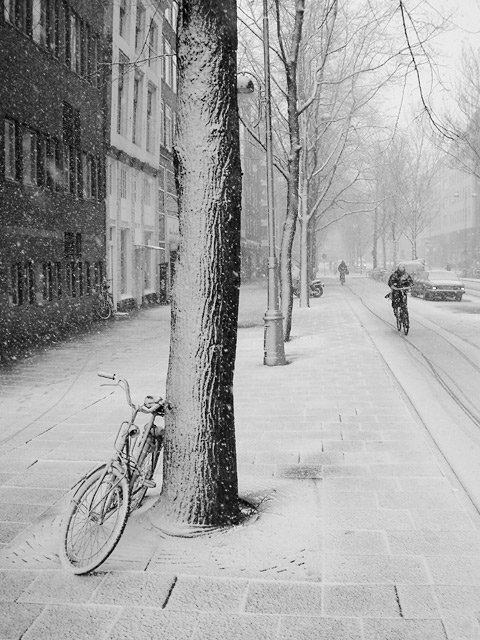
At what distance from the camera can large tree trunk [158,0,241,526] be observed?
5.12 metres

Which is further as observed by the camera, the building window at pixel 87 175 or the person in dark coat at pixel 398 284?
the building window at pixel 87 175

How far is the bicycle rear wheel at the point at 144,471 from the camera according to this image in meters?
4.95

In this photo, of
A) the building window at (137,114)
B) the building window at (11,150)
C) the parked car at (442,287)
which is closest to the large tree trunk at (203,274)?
the building window at (11,150)

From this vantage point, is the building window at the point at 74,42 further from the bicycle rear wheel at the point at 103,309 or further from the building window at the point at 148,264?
the building window at the point at 148,264

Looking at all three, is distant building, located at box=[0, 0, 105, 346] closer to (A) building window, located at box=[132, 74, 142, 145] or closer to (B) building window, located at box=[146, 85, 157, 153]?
(A) building window, located at box=[132, 74, 142, 145]

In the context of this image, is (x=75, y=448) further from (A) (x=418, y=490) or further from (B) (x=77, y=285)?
(B) (x=77, y=285)

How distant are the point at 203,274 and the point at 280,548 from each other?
181 centimetres

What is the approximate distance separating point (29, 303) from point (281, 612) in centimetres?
1623

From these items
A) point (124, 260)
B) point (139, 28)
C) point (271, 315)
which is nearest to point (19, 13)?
point (271, 315)

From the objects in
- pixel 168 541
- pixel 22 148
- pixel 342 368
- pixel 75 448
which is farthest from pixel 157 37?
pixel 168 541

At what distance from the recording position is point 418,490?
6.05 metres

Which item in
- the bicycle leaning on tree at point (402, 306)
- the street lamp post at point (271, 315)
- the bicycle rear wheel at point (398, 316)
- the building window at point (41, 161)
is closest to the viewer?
the street lamp post at point (271, 315)

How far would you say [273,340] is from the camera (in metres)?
13.8

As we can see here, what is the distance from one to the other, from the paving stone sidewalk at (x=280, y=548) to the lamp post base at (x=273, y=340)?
14.3ft
